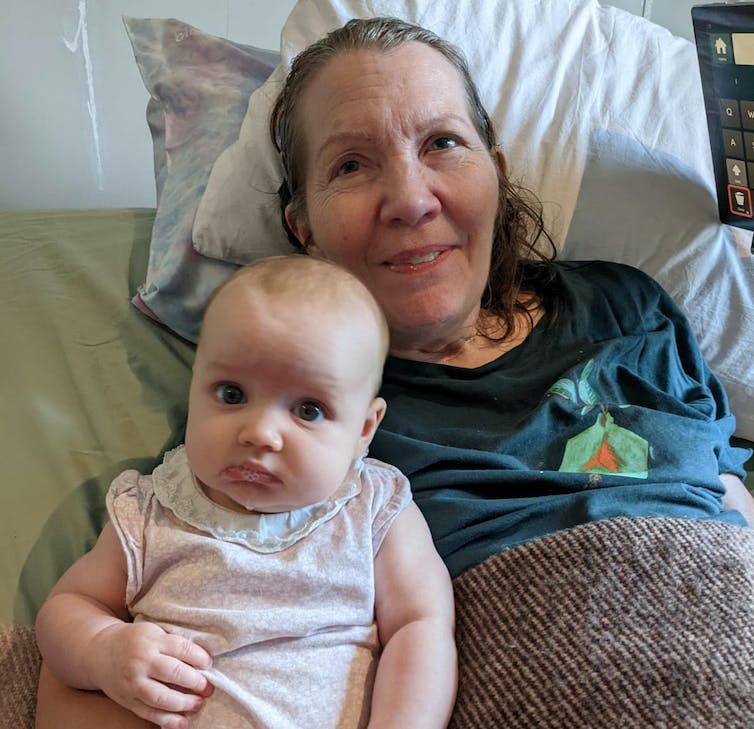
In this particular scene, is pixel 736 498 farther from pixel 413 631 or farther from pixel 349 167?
pixel 349 167

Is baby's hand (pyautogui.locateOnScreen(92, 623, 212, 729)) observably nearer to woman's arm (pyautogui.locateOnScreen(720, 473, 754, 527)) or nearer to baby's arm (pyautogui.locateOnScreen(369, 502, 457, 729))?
baby's arm (pyautogui.locateOnScreen(369, 502, 457, 729))

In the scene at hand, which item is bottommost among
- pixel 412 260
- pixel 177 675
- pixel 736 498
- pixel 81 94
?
pixel 736 498

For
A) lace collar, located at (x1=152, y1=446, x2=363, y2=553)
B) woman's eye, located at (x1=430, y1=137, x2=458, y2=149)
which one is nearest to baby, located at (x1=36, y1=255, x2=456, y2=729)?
lace collar, located at (x1=152, y1=446, x2=363, y2=553)

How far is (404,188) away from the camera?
40.1 inches

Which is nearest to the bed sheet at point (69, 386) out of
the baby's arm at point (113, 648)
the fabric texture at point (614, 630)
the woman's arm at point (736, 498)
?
the baby's arm at point (113, 648)

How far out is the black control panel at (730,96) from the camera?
1048 mm

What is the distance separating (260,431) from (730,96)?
2.63 feet

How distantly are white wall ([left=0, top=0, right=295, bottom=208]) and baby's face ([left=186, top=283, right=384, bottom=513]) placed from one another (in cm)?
107

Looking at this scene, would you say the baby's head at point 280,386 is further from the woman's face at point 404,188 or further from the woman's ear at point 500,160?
the woman's ear at point 500,160

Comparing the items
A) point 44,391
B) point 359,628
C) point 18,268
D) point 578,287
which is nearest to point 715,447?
point 578,287

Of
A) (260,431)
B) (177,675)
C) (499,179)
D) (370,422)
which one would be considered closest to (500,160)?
(499,179)

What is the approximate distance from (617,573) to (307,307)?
371mm

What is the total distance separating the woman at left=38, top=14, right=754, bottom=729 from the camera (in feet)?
3.04

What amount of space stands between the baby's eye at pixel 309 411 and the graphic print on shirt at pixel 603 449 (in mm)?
333
